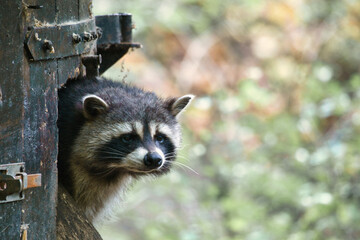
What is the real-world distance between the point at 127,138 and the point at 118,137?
6 centimetres

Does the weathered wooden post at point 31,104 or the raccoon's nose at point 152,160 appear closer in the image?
the weathered wooden post at point 31,104

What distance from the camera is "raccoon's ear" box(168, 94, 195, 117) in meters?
4.00

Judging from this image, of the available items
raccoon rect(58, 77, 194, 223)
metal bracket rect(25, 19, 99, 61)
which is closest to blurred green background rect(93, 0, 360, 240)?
raccoon rect(58, 77, 194, 223)

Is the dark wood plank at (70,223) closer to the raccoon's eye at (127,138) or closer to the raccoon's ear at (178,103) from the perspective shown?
the raccoon's eye at (127,138)

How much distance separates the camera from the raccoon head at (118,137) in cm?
358

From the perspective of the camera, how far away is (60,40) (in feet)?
9.30

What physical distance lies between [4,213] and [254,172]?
4653mm

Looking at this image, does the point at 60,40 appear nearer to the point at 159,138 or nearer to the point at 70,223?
the point at 70,223

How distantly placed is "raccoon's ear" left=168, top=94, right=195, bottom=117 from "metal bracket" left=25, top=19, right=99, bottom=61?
88cm

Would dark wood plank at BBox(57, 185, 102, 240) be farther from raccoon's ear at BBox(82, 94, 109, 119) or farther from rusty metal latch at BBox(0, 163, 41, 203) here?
raccoon's ear at BBox(82, 94, 109, 119)

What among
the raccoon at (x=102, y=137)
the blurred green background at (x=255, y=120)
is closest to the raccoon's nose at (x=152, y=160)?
the raccoon at (x=102, y=137)

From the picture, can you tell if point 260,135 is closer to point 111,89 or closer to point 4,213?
point 111,89

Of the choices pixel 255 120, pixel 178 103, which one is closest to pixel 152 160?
pixel 178 103

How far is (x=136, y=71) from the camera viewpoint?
984 cm
